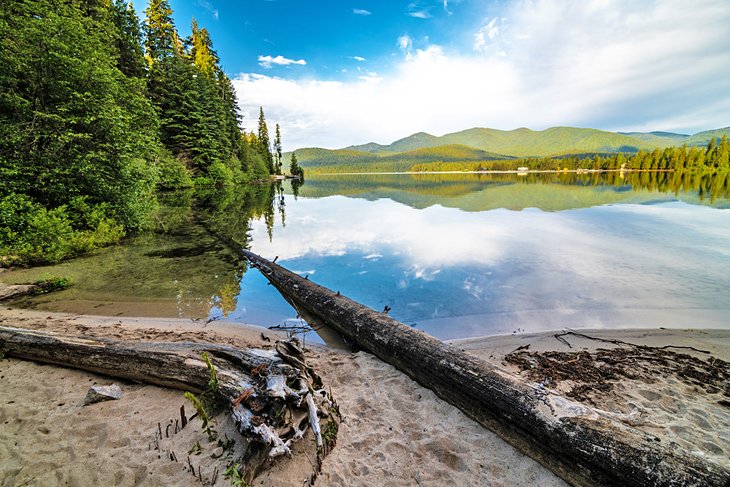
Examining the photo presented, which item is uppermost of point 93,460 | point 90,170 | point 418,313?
point 90,170

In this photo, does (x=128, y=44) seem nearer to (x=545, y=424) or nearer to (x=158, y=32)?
(x=158, y=32)

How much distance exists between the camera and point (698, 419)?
3.79m

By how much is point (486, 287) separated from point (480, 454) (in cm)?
650

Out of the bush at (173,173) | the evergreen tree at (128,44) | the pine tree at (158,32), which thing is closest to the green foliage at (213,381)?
the bush at (173,173)

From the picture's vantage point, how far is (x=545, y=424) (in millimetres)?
3191

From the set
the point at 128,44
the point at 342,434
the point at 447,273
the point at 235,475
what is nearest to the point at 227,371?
the point at 235,475

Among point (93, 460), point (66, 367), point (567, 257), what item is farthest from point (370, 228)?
point (93, 460)

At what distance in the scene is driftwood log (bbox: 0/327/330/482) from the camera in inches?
124

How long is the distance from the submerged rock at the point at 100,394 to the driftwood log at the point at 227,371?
0.33 metres

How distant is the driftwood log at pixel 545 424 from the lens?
2.57 m

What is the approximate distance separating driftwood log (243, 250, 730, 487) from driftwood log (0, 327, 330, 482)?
65.1 inches

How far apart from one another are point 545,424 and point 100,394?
17.9 ft

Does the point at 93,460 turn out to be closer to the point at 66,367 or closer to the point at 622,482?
the point at 66,367

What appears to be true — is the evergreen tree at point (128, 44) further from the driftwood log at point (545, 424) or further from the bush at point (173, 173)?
the driftwood log at point (545, 424)
